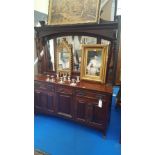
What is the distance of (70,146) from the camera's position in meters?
2.22

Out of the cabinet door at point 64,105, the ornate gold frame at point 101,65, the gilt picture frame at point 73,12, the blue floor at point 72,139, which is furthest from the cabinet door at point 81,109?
the gilt picture frame at point 73,12

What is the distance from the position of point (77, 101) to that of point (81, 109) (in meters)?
0.15

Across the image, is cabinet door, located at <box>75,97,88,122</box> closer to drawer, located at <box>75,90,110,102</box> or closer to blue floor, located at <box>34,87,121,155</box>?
drawer, located at <box>75,90,110,102</box>

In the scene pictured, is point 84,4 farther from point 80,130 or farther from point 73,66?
point 80,130

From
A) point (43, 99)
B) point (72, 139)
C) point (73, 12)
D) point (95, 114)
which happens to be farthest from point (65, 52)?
point (72, 139)

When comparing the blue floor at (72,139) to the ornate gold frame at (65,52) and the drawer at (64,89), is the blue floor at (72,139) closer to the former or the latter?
the drawer at (64,89)

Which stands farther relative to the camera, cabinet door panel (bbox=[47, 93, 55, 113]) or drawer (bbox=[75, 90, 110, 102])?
cabinet door panel (bbox=[47, 93, 55, 113])

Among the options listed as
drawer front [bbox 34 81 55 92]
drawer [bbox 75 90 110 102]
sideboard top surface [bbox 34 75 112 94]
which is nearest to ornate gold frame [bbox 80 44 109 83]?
sideboard top surface [bbox 34 75 112 94]

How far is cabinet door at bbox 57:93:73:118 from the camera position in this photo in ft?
8.63

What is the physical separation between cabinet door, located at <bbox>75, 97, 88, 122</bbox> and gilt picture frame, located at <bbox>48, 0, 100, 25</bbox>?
1278 millimetres

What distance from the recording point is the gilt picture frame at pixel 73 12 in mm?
2408

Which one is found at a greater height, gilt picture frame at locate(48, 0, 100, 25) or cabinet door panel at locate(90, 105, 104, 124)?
gilt picture frame at locate(48, 0, 100, 25)

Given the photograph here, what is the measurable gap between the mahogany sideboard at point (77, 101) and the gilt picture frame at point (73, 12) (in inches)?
41.5

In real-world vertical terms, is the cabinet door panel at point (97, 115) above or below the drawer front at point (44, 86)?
below
